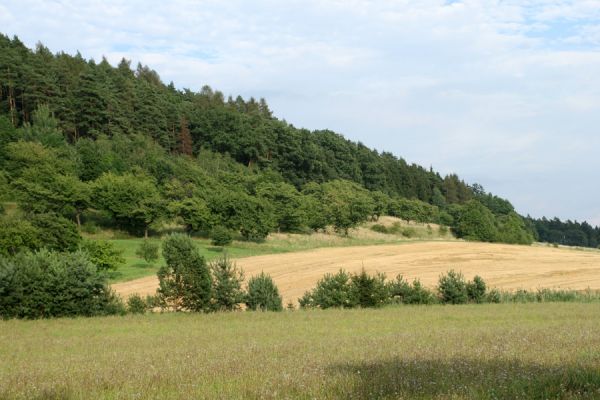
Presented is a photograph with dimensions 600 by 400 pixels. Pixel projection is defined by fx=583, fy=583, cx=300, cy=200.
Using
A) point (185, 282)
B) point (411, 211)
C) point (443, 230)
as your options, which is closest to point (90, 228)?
point (185, 282)

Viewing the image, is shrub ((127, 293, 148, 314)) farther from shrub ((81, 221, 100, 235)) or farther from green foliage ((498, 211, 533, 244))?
green foliage ((498, 211, 533, 244))

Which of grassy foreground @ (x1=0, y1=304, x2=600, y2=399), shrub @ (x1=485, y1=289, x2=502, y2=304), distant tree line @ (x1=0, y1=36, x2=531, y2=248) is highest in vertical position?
distant tree line @ (x1=0, y1=36, x2=531, y2=248)

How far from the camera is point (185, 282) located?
34719mm

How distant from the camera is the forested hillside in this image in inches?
3361

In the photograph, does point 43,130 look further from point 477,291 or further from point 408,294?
point 477,291

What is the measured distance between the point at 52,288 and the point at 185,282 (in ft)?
24.8

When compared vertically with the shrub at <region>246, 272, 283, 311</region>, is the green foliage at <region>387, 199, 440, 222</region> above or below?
above

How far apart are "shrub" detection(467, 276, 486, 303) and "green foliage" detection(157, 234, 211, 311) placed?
1718 cm

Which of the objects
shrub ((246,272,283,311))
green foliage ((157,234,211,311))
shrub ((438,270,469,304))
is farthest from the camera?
shrub ((438,270,469,304))

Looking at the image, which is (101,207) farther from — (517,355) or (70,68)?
(517,355)

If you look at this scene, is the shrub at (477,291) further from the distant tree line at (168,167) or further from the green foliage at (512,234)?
the green foliage at (512,234)

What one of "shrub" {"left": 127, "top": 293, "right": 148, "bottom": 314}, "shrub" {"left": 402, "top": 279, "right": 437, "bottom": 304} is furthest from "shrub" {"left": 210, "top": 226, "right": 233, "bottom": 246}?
"shrub" {"left": 402, "top": 279, "right": 437, "bottom": 304}

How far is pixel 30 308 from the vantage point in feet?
109

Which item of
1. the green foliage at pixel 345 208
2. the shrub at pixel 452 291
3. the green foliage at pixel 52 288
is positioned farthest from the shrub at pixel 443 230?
the green foliage at pixel 52 288
